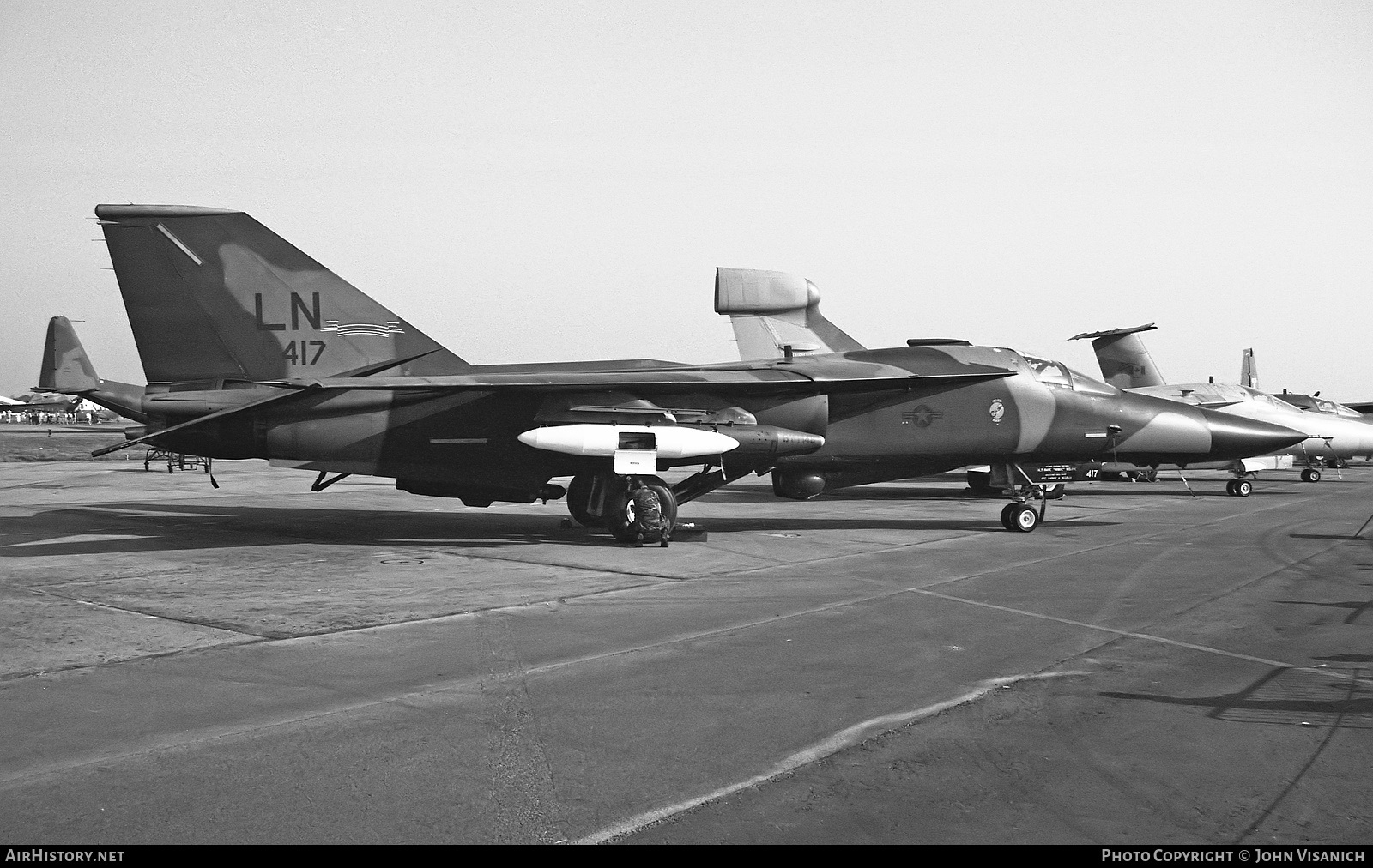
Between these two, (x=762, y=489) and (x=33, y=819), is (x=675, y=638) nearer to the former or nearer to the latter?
(x=33, y=819)

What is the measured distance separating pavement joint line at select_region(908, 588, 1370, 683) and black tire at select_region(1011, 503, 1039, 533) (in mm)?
6392

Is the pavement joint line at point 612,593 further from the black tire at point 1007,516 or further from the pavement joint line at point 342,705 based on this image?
the black tire at point 1007,516

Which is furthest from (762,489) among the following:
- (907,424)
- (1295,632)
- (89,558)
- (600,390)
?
(1295,632)

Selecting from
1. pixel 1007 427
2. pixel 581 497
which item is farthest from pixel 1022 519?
pixel 581 497

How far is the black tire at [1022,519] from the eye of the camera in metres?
15.2

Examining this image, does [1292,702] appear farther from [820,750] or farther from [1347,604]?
[1347,604]

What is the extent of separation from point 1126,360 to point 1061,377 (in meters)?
19.3

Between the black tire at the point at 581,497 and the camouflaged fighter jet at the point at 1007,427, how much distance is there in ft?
9.49

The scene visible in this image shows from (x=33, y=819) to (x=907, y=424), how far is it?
12449 millimetres

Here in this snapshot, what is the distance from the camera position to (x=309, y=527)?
15492 millimetres

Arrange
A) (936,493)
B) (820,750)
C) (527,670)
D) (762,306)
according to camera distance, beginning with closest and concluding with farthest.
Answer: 1. (820,750)
2. (527,670)
3. (762,306)
4. (936,493)

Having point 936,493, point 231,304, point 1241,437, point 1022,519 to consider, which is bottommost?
point 936,493

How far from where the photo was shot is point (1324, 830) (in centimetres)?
381

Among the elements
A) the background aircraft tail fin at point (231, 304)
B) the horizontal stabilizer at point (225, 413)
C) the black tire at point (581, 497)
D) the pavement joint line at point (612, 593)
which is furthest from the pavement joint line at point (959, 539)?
the background aircraft tail fin at point (231, 304)
